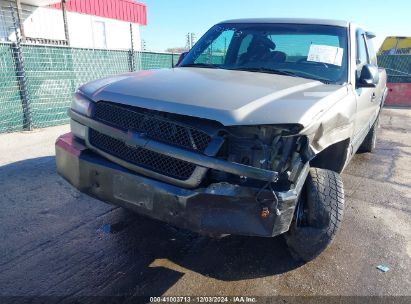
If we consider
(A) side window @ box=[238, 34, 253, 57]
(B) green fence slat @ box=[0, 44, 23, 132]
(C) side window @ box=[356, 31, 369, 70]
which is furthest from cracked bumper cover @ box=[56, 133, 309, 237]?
(B) green fence slat @ box=[0, 44, 23, 132]

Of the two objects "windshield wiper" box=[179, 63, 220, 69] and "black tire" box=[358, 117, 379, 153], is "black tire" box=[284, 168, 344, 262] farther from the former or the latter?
"black tire" box=[358, 117, 379, 153]

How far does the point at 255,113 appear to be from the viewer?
2090 mm

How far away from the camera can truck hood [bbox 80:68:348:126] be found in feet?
6.83

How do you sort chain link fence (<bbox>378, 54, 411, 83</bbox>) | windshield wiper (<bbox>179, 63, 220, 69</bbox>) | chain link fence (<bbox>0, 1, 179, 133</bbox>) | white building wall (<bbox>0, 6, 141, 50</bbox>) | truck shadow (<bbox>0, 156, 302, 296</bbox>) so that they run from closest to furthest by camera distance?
1. truck shadow (<bbox>0, 156, 302, 296</bbox>)
2. windshield wiper (<bbox>179, 63, 220, 69</bbox>)
3. chain link fence (<bbox>0, 1, 179, 133</bbox>)
4. chain link fence (<bbox>378, 54, 411, 83</bbox>)
5. white building wall (<bbox>0, 6, 141, 50</bbox>)

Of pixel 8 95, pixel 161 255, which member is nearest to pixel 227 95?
pixel 161 255

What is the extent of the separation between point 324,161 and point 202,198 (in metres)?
1.55

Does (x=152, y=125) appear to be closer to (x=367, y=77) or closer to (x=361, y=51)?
(x=367, y=77)

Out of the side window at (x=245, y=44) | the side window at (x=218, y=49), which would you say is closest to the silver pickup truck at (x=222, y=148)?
the side window at (x=245, y=44)

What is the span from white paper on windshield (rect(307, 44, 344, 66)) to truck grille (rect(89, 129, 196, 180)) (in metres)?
1.85

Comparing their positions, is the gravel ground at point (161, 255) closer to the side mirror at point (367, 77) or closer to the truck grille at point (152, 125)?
the truck grille at point (152, 125)

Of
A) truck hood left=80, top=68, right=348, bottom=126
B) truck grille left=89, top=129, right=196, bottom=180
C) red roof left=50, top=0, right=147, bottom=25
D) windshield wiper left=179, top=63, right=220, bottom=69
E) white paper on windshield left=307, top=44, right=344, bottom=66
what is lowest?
truck grille left=89, top=129, right=196, bottom=180

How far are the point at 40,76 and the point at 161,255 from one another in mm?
5397

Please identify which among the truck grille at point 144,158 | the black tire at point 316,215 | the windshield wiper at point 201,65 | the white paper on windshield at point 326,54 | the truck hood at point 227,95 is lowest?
the black tire at point 316,215

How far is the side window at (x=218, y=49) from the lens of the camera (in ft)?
12.7
